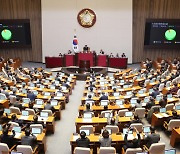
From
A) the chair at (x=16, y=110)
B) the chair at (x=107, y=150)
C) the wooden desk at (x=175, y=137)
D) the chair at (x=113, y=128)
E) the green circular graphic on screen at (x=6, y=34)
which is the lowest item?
the wooden desk at (x=175, y=137)

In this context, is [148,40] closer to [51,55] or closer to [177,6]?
[177,6]

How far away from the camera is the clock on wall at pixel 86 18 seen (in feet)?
76.8

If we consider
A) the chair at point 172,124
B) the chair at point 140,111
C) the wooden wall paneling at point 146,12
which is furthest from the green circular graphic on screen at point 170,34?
the chair at point 172,124

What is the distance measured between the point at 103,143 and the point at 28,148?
2.23 metres

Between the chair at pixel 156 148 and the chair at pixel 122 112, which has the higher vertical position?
the chair at pixel 122 112

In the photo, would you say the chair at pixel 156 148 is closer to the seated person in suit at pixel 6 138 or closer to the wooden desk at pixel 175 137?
the wooden desk at pixel 175 137

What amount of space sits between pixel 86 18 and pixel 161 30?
668cm

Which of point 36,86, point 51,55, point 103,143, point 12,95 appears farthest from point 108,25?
point 103,143

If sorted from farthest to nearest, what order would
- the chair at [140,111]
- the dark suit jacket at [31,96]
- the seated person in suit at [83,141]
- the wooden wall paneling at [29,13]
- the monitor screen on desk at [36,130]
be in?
the wooden wall paneling at [29,13] < the dark suit jacket at [31,96] < the chair at [140,111] < the monitor screen on desk at [36,130] < the seated person in suit at [83,141]

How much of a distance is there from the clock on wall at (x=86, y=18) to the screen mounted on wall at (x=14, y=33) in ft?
15.5

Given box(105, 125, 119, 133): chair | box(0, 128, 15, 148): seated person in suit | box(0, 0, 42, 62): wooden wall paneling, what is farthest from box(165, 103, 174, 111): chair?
box(0, 0, 42, 62): wooden wall paneling

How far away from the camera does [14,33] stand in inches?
931

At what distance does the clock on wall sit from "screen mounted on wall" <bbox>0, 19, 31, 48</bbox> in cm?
471

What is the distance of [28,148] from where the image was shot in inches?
304
